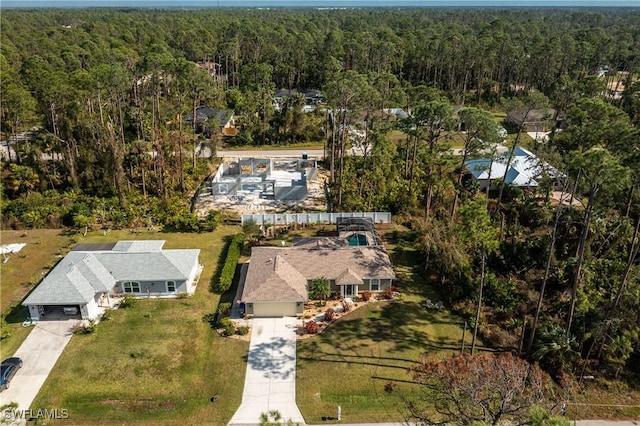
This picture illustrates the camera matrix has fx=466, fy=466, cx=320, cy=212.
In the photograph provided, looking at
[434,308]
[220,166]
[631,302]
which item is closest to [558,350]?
[631,302]

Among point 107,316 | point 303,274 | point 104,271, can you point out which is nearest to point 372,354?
point 303,274

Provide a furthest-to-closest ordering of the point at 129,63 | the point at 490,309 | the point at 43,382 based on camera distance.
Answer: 1. the point at 129,63
2. the point at 490,309
3. the point at 43,382

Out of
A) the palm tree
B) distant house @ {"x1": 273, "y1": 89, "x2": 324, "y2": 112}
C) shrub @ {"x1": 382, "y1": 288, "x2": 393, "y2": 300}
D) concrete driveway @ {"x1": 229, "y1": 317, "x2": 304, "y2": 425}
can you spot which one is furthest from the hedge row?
distant house @ {"x1": 273, "y1": 89, "x2": 324, "y2": 112}

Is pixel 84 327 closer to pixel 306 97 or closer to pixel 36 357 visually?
pixel 36 357

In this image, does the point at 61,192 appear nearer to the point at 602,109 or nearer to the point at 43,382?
the point at 43,382

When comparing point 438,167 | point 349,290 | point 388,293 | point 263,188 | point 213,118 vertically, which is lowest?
point 388,293

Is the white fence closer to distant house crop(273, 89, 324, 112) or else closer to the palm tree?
the palm tree

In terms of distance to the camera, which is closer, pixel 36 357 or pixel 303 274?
pixel 36 357
